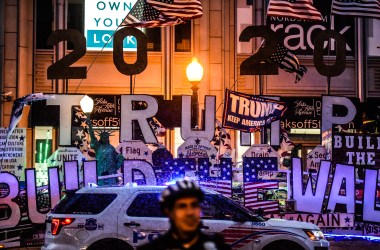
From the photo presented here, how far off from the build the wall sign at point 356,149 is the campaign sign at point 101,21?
873 centimetres

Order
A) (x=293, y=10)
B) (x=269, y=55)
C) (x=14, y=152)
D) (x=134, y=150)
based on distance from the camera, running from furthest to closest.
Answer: (x=293, y=10) < (x=269, y=55) < (x=134, y=150) < (x=14, y=152)

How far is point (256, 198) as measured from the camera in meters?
15.1

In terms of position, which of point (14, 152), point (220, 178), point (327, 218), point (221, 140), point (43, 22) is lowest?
point (327, 218)

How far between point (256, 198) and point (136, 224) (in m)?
5.03

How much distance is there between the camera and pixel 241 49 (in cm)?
2227

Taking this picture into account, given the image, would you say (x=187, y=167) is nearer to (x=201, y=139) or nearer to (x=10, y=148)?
(x=201, y=139)

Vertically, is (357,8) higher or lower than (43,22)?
lower

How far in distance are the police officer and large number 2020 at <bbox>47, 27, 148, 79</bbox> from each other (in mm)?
12186

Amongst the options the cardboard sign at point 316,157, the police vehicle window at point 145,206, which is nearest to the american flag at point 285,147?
the cardboard sign at point 316,157

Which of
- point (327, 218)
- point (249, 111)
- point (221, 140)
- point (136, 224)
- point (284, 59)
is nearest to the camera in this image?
point (136, 224)

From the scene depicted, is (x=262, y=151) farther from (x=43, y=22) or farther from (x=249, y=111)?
(x=43, y=22)

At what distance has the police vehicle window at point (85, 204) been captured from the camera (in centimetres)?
1072

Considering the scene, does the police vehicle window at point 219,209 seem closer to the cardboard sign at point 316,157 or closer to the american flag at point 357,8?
the cardboard sign at point 316,157

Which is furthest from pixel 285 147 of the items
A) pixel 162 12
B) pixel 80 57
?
pixel 80 57
